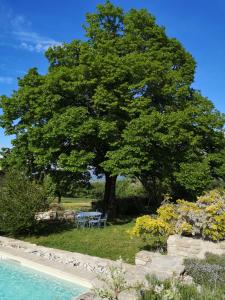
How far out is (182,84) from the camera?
2177 cm

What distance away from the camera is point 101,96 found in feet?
63.4

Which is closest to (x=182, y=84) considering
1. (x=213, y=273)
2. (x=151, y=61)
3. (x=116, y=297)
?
(x=151, y=61)

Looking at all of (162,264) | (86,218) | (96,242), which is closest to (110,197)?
(86,218)

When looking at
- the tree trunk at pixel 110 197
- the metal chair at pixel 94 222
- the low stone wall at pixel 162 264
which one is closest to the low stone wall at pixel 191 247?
the low stone wall at pixel 162 264

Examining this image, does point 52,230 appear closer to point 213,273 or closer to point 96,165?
point 96,165

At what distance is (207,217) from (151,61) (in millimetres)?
11484

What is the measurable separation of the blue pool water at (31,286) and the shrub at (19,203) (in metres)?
3.93

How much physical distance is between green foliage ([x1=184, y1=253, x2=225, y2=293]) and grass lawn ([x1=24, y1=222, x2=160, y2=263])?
2986mm

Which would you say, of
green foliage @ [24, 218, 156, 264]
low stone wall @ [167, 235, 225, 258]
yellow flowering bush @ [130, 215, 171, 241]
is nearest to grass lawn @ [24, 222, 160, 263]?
green foliage @ [24, 218, 156, 264]

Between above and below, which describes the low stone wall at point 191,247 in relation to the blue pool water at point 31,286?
above

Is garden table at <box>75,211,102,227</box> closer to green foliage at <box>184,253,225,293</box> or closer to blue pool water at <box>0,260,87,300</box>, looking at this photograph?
blue pool water at <box>0,260,87,300</box>

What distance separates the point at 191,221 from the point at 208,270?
10.1 feet

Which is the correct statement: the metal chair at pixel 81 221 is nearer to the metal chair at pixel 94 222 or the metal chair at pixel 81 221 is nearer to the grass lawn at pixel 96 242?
the metal chair at pixel 94 222

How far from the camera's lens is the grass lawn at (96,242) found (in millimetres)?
13516
